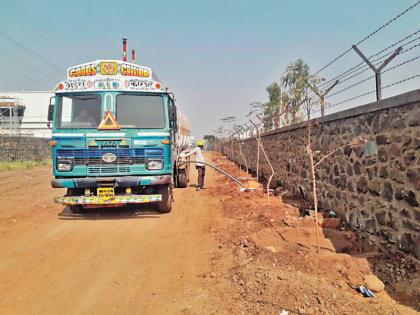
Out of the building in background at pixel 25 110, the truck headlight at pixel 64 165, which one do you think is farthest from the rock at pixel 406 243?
the building in background at pixel 25 110

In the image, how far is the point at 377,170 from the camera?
17.9 ft

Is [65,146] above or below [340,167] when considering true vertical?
above

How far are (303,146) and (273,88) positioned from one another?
122 ft

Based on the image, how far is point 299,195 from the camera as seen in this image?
10.1 metres

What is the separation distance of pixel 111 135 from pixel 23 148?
24005 millimetres

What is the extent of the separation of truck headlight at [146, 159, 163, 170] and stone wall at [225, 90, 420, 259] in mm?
3692

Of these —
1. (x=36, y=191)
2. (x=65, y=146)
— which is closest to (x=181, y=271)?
(x=65, y=146)

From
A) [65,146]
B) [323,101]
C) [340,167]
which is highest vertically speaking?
[323,101]

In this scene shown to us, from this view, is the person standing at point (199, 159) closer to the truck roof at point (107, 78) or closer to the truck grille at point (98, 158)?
the truck roof at point (107, 78)

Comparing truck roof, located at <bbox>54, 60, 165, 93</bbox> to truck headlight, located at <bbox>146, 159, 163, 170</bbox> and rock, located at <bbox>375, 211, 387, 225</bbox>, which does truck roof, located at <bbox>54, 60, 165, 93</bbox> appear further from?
rock, located at <bbox>375, 211, 387, 225</bbox>

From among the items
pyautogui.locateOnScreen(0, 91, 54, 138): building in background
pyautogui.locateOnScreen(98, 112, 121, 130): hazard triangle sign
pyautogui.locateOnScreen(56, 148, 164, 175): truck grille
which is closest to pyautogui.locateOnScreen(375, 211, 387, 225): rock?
pyautogui.locateOnScreen(56, 148, 164, 175): truck grille

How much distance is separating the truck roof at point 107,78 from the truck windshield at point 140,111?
0.21 metres

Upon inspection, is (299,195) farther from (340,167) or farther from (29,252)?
(29,252)

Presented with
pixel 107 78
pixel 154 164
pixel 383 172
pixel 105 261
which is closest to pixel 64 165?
pixel 154 164
